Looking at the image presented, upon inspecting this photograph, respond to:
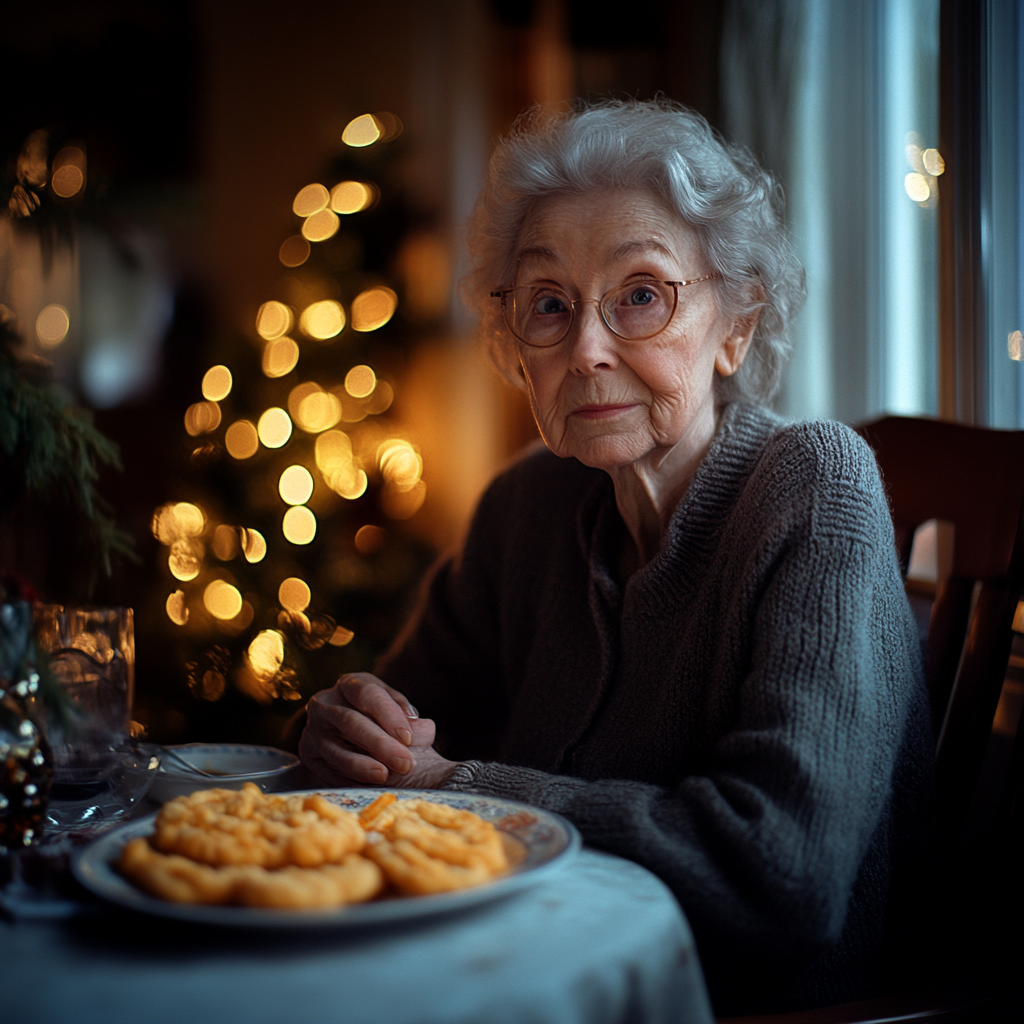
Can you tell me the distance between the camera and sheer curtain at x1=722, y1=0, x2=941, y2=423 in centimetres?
213

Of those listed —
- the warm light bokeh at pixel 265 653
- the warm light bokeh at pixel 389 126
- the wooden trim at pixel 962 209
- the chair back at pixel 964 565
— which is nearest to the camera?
the chair back at pixel 964 565

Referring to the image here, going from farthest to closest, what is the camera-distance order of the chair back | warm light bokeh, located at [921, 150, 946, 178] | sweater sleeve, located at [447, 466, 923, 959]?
warm light bokeh, located at [921, 150, 946, 178]
the chair back
sweater sleeve, located at [447, 466, 923, 959]

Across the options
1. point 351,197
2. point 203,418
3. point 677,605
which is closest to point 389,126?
point 351,197

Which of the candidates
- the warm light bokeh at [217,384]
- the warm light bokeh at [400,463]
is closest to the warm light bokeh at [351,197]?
the warm light bokeh at [217,384]

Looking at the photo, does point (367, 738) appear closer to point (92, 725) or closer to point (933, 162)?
point (92, 725)

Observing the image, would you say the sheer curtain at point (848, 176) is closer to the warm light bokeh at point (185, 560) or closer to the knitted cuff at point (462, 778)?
the knitted cuff at point (462, 778)

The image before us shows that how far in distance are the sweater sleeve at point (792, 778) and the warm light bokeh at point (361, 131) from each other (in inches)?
108

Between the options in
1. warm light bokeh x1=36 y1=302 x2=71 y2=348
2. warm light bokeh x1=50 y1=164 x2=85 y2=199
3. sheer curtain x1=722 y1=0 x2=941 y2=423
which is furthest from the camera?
warm light bokeh x1=36 y1=302 x2=71 y2=348

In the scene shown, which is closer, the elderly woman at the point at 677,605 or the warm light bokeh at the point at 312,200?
the elderly woman at the point at 677,605

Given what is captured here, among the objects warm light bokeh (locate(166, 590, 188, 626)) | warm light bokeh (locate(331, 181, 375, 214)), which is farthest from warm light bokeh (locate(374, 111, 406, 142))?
warm light bokeh (locate(166, 590, 188, 626))

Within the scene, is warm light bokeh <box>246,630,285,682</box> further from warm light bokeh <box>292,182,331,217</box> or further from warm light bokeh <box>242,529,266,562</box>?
warm light bokeh <box>292,182,331,217</box>

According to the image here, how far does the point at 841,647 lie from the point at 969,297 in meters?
1.22

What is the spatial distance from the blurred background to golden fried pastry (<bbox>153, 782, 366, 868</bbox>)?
0.46 meters

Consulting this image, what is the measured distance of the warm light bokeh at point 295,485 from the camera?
116 inches
